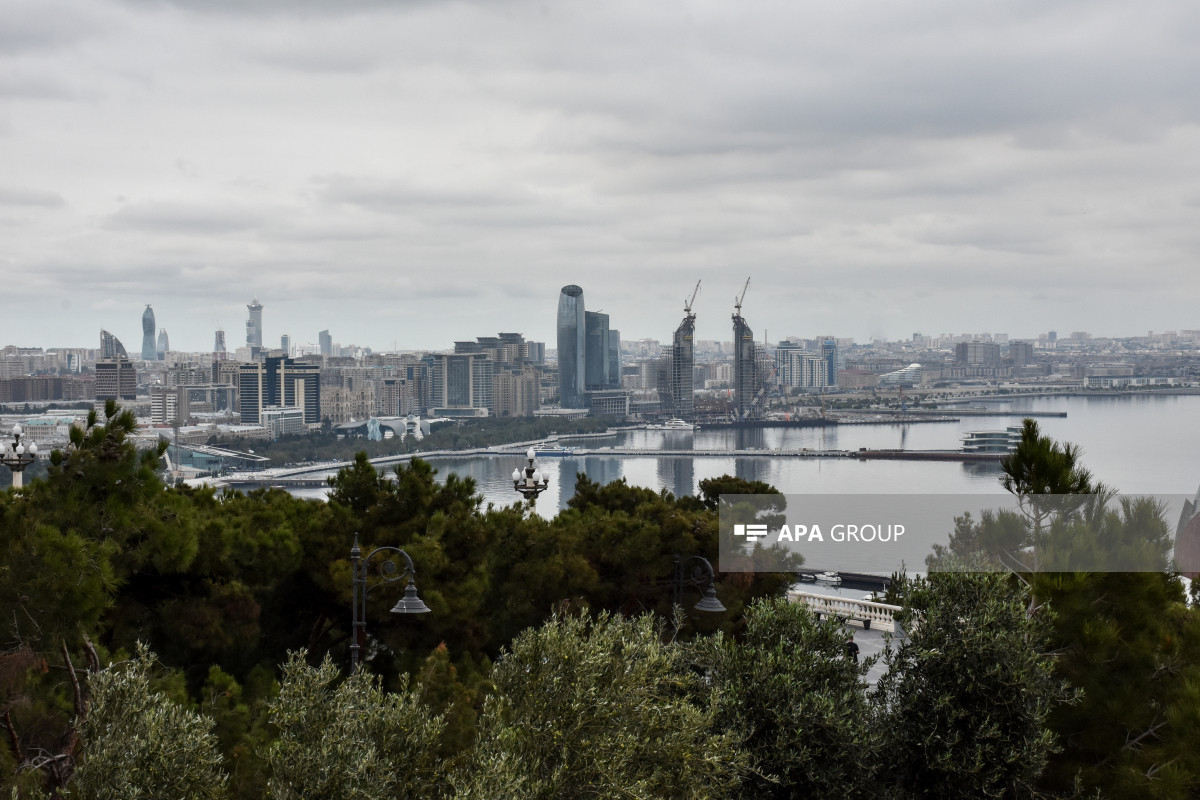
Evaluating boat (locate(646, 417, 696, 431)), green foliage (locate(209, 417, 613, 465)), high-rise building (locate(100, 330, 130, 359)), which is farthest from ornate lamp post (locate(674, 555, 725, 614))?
high-rise building (locate(100, 330, 130, 359))

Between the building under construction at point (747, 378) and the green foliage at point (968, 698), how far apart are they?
63.4 m

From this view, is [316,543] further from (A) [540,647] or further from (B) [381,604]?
(A) [540,647]

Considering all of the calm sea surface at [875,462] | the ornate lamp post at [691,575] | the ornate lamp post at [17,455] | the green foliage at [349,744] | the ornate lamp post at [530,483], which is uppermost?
the ornate lamp post at [17,455]

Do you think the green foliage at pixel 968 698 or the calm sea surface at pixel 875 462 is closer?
the green foliage at pixel 968 698

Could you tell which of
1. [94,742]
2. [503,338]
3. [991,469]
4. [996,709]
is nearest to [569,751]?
[94,742]

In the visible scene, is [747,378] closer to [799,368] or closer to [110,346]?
[799,368]

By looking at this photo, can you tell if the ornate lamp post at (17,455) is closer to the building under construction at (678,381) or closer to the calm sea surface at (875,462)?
the calm sea surface at (875,462)

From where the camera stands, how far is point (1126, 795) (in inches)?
141

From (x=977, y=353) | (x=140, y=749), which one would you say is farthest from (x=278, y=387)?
(x=977, y=353)

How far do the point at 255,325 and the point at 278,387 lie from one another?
186 ft

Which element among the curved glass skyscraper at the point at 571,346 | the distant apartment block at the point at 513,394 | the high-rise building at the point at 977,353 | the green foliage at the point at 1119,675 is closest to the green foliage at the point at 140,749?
the green foliage at the point at 1119,675

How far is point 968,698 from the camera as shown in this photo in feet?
11.5

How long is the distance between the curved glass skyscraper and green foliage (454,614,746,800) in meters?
70.5

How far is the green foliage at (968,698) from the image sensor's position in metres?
3.40
